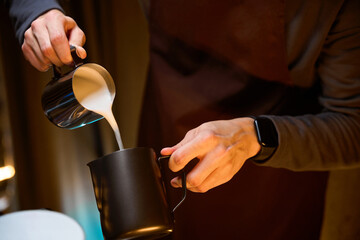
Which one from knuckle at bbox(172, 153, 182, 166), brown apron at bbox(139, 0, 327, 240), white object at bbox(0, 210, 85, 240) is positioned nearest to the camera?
knuckle at bbox(172, 153, 182, 166)

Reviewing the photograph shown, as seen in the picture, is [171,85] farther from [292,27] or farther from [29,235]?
[29,235]

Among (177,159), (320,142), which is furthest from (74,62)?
(320,142)

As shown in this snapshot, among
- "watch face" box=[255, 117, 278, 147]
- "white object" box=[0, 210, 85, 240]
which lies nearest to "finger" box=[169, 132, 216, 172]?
"watch face" box=[255, 117, 278, 147]

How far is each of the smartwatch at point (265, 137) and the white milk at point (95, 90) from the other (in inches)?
12.4

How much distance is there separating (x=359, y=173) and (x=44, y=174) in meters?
1.25

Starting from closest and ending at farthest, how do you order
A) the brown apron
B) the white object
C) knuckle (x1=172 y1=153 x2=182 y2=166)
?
knuckle (x1=172 y1=153 x2=182 y2=166) → the white object → the brown apron

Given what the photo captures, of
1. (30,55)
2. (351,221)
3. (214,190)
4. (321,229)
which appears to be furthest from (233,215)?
(30,55)

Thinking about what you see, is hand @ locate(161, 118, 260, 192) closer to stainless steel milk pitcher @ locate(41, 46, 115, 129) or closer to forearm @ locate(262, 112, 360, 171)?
forearm @ locate(262, 112, 360, 171)

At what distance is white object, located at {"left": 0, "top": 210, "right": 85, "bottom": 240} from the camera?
0.67 metres

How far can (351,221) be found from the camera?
46.3 inches

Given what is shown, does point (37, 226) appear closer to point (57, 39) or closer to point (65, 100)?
point (65, 100)

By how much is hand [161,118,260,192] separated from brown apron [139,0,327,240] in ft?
0.91

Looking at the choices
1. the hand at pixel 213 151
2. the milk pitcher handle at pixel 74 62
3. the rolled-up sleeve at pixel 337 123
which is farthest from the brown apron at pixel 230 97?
the milk pitcher handle at pixel 74 62

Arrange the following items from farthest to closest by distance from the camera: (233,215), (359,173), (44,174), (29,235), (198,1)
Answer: (44,174) < (359,173) < (233,215) < (198,1) < (29,235)
